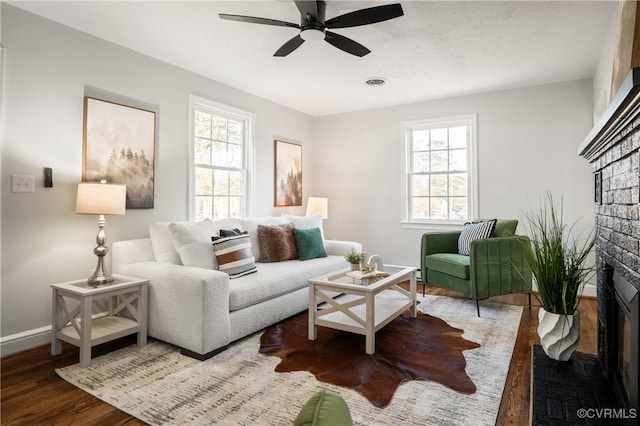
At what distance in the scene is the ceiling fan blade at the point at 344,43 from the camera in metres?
2.66

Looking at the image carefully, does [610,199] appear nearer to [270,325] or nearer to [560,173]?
[270,325]

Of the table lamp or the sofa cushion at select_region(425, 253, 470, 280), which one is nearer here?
the table lamp

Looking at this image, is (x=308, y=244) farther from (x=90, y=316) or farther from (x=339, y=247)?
(x=90, y=316)

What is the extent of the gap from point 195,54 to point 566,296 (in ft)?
11.6

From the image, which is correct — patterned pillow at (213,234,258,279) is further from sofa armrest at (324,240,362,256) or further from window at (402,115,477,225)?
window at (402,115,477,225)

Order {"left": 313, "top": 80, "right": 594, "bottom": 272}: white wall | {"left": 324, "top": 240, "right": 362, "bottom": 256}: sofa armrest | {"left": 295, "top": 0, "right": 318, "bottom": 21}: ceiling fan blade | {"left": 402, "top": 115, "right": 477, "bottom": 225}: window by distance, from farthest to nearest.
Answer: {"left": 402, "top": 115, "right": 477, "bottom": 225}: window
{"left": 324, "top": 240, "right": 362, "bottom": 256}: sofa armrest
{"left": 313, "top": 80, "right": 594, "bottom": 272}: white wall
{"left": 295, "top": 0, "right": 318, "bottom": 21}: ceiling fan blade

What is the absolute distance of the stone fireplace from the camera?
1266mm

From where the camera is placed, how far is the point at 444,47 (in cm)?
332

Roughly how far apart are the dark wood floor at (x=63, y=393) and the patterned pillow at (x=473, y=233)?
120 cm

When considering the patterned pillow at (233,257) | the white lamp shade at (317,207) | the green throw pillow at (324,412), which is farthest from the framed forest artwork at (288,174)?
the green throw pillow at (324,412)

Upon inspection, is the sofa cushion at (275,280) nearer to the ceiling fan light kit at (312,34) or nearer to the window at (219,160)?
the window at (219,160)

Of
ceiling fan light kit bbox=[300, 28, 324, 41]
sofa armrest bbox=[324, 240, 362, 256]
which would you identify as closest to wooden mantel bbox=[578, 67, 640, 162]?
ceiling fan light kit bbox=[300, 28, 324, 41]

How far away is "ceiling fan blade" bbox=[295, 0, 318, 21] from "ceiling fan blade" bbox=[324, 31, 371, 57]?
23cm

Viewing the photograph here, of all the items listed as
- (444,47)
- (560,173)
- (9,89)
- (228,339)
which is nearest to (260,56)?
(444,47)
